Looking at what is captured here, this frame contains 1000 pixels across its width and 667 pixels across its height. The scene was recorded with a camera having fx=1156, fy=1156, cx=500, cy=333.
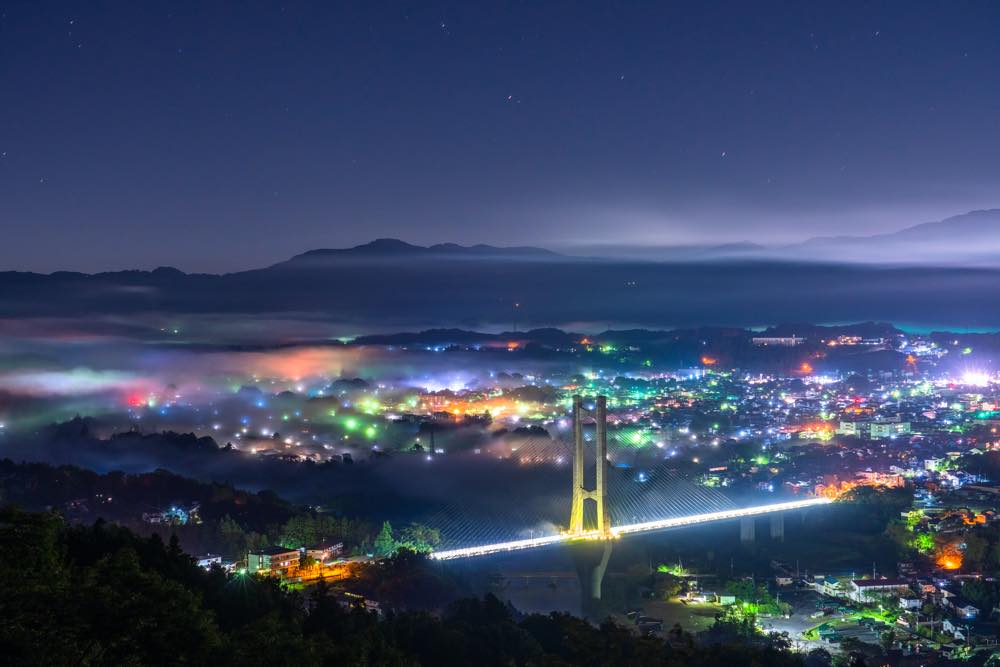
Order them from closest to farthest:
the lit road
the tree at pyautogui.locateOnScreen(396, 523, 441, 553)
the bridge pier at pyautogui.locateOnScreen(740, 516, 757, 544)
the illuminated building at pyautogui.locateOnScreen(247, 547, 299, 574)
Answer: the illuminated building at pyautogui.locateOnScreen(247, 547, 299, 574) < the lit road < the tree at pyautogui.locateOnScreen(396, 523, 441, 553) < the bridge pier at pyautogui.locateOnScreen(740, 516, 757, 544)

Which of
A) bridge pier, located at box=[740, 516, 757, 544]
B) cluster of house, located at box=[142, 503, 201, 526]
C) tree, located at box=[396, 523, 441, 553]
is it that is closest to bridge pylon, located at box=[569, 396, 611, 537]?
tree, located at box=[396, 523, 441, 553]

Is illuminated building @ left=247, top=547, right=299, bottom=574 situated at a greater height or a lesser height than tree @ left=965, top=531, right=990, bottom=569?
greater

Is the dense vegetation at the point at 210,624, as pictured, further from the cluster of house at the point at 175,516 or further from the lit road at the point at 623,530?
the cluster of house at the point at 175,516

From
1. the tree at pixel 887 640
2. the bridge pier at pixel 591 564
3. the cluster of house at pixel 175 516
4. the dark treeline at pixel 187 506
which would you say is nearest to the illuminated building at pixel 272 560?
the dark treeline at pixel 187 506

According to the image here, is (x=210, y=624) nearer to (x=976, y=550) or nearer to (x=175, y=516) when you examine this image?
(x=175, y=516)

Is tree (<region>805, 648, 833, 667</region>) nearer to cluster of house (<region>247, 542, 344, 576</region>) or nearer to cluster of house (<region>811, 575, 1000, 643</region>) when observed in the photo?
cluster of house (<region>811, 575, 1000, 643</region>)

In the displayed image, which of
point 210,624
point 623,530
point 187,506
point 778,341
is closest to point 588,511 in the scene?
point 623,530


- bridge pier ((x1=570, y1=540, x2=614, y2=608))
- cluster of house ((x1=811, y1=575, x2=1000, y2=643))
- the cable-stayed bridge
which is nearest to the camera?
cluster of house ((x1=811, y1=575, x2=1000, y2=643))
